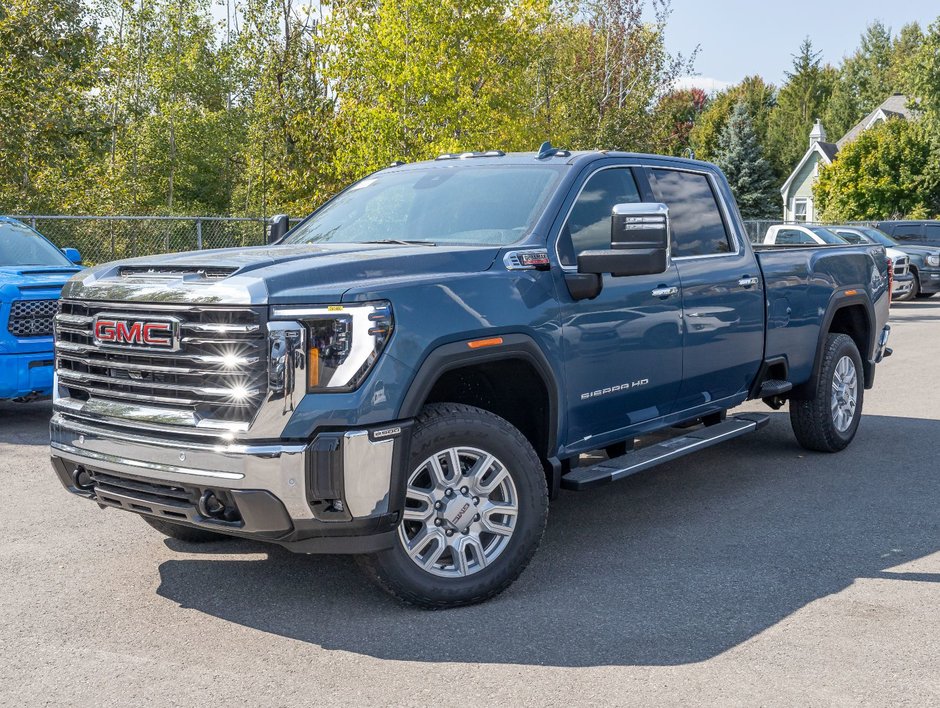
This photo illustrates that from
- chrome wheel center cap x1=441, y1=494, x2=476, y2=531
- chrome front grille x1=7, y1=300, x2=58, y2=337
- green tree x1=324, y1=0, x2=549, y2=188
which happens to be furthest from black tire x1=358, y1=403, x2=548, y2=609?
green tree x1=324, y1=0, x2=549, y2=188

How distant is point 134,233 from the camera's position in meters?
17.4

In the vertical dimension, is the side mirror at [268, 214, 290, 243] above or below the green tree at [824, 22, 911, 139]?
below

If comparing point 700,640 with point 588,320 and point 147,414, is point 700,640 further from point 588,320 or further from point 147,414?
point 147,414

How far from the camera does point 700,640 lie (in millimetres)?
4094

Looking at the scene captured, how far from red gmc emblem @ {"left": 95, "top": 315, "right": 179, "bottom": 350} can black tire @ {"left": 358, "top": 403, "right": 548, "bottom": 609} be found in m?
1.07

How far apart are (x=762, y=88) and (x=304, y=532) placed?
3456 inches

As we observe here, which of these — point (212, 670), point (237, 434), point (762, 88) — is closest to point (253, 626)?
point (212, 670)

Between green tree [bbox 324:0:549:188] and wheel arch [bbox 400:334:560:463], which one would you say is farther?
green tree [bbox 324:0:549:188]

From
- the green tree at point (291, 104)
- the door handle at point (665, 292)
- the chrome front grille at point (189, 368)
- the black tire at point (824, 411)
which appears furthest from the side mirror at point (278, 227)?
the green tree at point (291, 104)

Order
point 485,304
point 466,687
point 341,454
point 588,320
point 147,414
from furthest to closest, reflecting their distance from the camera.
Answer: point 588,320
point 485,304
point 147,414
point 341,454
point 466,687

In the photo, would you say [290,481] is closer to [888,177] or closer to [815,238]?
[815,238]

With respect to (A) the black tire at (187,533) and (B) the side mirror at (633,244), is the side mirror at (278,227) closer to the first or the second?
(A) the black tire at (187,533)

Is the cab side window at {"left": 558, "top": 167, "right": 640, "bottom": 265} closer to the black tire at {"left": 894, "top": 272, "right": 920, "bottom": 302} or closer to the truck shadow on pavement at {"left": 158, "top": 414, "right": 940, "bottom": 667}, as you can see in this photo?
the truck shadow on pavement at {"left": 158, "top": 414, "right": 940, "bottom": 667}

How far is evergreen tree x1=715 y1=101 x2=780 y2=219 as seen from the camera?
56875 millimetres
